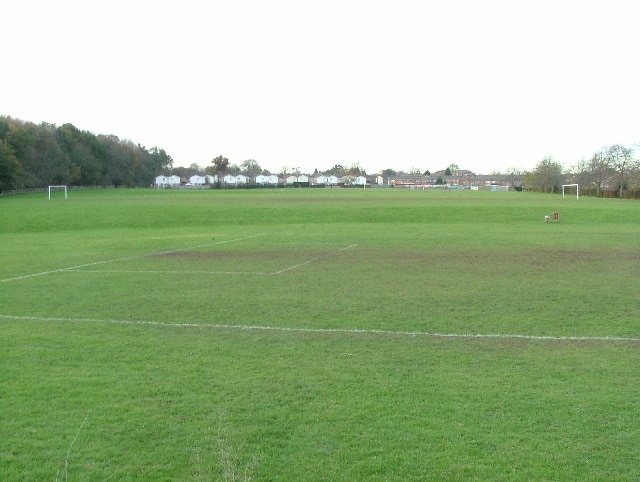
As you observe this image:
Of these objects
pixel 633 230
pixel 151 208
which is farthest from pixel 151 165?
pixel 633 230

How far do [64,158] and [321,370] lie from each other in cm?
11280

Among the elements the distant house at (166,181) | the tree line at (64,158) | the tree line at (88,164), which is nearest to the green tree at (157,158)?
the distant house at (166,181)

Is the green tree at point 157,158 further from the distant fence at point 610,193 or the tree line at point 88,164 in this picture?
the distant fence at point 610,193

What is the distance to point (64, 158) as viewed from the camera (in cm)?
11281

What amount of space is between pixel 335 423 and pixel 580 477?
7.33 feet

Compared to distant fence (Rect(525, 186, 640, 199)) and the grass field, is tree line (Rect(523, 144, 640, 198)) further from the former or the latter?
the grass field

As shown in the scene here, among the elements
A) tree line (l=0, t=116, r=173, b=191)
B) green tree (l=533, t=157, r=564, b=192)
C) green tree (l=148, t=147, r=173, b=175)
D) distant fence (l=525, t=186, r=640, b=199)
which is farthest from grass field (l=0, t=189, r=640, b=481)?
green tree (l=148, t=147, r=173, b=175)

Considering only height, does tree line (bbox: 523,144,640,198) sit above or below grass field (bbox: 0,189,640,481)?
above

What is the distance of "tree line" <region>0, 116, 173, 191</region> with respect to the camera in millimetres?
95713

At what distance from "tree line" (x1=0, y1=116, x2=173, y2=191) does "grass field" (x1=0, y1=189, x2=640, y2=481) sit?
79304 mm

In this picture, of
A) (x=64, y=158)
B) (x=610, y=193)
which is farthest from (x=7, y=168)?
(x=610, y=193)

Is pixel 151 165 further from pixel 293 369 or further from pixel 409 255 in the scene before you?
pixel 293 369

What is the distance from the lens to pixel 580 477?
18.0 feet

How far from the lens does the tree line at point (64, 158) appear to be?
95713 mm
